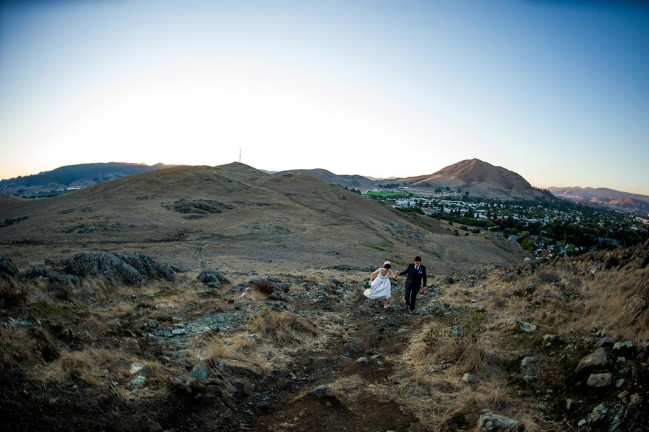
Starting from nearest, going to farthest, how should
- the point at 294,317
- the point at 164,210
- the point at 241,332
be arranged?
the point at 241,332
the point at 294,317
the point at 164,210

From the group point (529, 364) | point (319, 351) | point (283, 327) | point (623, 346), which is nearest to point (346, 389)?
point (319, 351)

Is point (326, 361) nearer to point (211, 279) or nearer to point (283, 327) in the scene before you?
point (283, 327)

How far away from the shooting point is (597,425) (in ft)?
18.1

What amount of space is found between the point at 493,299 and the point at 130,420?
506 inches

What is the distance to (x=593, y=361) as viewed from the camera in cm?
669

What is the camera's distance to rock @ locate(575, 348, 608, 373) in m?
6.59

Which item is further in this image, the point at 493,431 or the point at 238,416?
the point at 238,416

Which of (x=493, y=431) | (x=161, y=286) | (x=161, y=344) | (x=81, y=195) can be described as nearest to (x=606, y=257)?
(x=493, y=431)

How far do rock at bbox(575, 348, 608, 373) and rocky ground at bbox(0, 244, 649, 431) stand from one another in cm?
3

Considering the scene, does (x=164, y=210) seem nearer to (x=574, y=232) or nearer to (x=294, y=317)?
(x=294, y=317)

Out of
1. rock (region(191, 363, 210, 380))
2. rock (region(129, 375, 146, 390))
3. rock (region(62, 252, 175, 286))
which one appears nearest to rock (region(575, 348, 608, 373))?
rock (region(191, 363, 210, 380))

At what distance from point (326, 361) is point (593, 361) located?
5.66m

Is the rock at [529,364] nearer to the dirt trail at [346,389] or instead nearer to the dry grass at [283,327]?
the dirt trail at [346,389]

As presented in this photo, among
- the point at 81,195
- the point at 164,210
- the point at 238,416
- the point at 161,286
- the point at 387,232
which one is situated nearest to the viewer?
the point at 238,416
